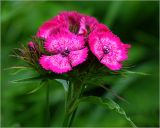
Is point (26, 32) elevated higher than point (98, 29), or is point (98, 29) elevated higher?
point (98, 29)

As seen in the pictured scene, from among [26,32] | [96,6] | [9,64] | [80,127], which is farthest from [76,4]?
[80,127]

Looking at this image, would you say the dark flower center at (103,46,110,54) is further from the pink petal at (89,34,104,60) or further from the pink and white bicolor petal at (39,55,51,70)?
the pink and white bicolor petal at (39,55,51,70)

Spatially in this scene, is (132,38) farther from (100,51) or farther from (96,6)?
(100,51)

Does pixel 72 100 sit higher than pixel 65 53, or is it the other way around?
pixel 65 53

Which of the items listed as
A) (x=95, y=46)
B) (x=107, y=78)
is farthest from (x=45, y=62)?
(x=107, y=78)

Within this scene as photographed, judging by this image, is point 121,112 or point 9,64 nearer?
point 121,112

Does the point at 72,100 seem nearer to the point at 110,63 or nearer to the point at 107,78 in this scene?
the point at 110,63

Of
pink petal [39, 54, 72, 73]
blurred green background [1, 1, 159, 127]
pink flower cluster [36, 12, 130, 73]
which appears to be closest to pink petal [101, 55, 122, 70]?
pink flower cluster [36, 12, 130, 73]

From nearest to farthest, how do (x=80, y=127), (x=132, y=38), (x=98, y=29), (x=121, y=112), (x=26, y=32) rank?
(x=121, y=112)
(x=98, y=29)
(x=80, y=127)
(x=26, y=32)
(x=132, y=38)
